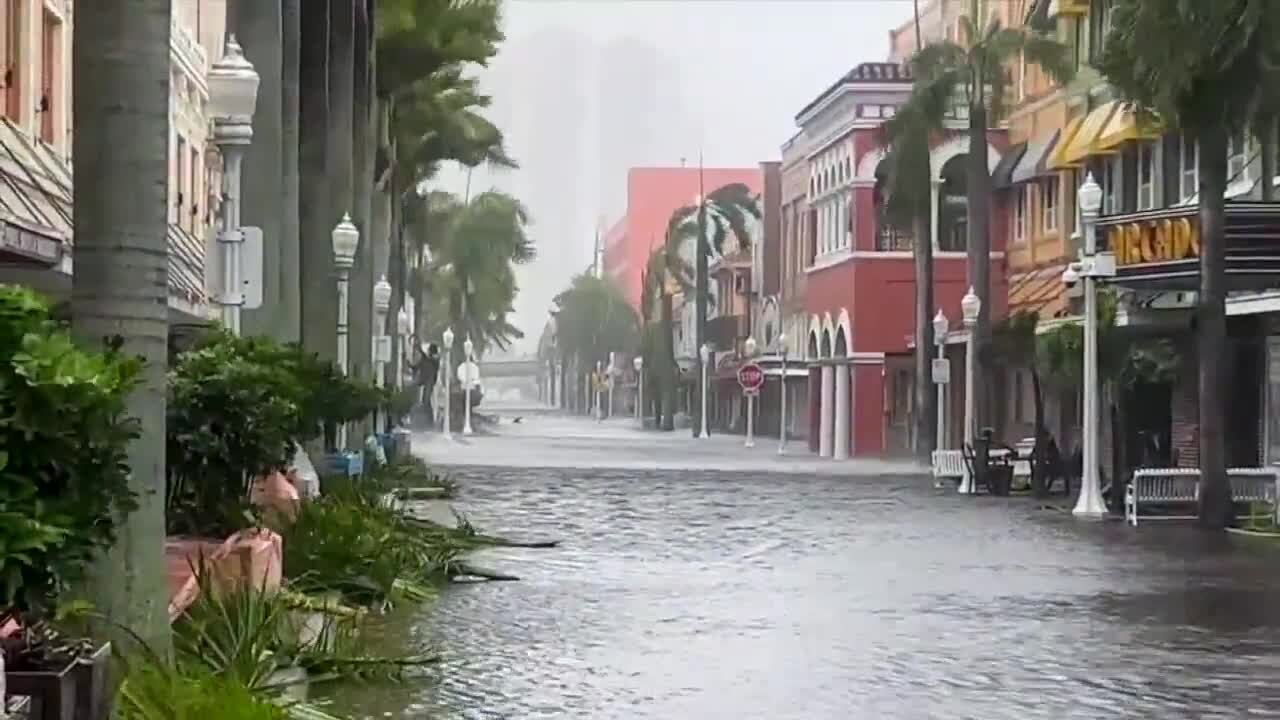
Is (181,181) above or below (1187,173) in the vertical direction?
below

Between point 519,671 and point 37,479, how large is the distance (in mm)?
6839

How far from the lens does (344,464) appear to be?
2889 centimetres

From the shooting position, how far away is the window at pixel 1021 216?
60719mm

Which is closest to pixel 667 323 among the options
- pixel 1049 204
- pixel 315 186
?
pixel 1049 204

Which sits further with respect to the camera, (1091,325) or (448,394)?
(448,394)

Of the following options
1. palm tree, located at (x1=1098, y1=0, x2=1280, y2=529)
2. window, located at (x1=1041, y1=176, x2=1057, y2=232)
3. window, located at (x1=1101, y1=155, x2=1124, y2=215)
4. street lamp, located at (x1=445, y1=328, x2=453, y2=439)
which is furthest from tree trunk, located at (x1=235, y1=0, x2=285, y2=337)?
street lamp, located at (x1=445, y1=328, x2=453, y2=439)

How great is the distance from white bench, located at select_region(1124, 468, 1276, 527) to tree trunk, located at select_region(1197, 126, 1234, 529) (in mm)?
732

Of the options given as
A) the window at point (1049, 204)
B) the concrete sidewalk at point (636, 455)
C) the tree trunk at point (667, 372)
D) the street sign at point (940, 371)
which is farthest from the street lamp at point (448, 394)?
the street sign at point (940, 371)

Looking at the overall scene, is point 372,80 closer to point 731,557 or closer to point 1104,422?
point 1104,422

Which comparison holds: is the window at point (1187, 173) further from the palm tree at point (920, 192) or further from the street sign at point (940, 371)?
the palm tree at point (920, 192)

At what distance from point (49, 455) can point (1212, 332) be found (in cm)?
2371

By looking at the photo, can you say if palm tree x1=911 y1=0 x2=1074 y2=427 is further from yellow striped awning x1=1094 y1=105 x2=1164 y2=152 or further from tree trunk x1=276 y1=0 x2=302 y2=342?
tree trunk x1=276 y1=0 x2=302 y2=342

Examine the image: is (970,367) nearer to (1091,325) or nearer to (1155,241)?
(1155,241)

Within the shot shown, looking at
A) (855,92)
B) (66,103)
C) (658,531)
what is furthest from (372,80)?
(855,92)
